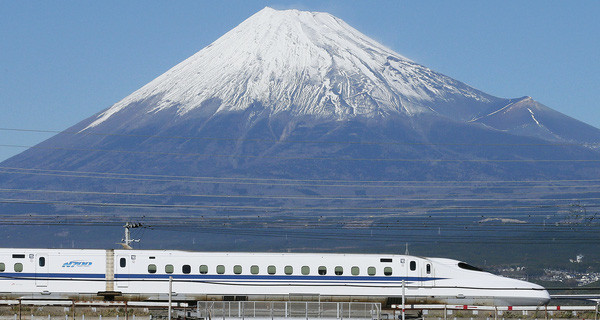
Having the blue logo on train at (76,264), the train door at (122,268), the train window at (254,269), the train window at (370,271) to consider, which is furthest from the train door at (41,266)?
the train window at (370,271)

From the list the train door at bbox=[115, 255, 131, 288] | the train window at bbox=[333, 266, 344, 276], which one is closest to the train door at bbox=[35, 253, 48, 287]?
the train door at bbox=[115, 255, 131, 288]

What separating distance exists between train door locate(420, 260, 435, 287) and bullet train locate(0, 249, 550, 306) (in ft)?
0.22

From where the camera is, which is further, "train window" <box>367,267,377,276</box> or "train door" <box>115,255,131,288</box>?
"train window" <box>367,267,377,276</box>

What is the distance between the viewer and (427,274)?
225ft

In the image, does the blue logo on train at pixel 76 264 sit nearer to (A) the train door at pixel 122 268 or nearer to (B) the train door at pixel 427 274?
(A) the train door at pixel 122 268

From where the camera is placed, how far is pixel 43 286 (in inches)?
2640

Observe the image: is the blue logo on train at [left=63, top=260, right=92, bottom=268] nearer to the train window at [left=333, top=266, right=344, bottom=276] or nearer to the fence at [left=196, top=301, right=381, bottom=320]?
the fence at [left=196, top=301, right=381, bottom=320]

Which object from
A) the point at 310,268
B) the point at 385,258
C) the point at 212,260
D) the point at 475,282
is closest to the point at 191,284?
the point at 212,260

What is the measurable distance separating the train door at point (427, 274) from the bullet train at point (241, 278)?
0.07m

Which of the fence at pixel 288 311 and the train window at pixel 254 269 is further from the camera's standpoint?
the train window at pixel 254 269

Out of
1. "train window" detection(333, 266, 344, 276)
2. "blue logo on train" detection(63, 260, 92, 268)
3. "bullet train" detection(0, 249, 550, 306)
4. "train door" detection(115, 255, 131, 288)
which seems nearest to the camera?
"bullet train" detection(0, 249, 550, 306)

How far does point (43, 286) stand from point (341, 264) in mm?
19344

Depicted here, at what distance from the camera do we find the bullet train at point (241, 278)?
67.1 metres

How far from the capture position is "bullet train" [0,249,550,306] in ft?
220
